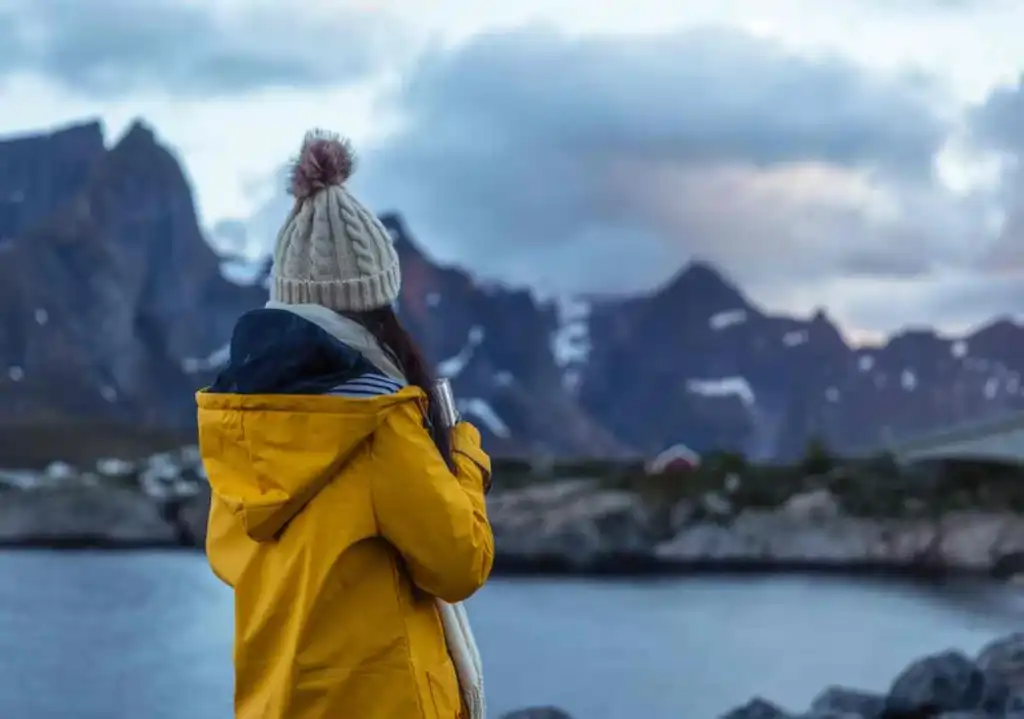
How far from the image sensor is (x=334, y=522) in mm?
2262

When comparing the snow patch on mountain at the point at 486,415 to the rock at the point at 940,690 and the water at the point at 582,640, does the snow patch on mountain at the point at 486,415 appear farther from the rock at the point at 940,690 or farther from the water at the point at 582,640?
the rock at the point at 940,690

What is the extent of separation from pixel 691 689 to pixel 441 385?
11805mm

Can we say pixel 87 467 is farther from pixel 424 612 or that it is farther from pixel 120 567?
pixel 424 612

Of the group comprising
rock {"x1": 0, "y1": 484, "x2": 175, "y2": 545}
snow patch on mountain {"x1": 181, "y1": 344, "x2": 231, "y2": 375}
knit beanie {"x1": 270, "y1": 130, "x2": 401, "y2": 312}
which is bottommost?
rock {"x1": 0, "y1": 484, "x2": 175, "y2": 545}

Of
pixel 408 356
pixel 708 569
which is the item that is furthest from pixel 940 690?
pixel 708 569

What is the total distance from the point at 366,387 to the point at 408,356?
138mm

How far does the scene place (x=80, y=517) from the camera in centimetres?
5191

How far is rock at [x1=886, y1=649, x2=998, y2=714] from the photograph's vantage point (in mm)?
9164

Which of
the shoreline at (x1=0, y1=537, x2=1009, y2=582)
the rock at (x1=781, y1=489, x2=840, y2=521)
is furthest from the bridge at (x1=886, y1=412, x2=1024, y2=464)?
the shoreline at (x1=0, y1=537, x2=1009, y2=582)

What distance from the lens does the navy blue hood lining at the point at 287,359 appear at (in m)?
2.30

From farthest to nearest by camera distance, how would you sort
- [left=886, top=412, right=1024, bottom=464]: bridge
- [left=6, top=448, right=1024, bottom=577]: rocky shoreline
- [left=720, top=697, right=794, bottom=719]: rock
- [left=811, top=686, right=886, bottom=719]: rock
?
1. [left=886, top=412, right=1024, bottom=464]: bridge
2. [left=6, top=448, right=1024, bottom=577]: rocky shoreline
3. [left=811, top=686, right=886, bottom=719]: rock
4. [left=720, top=697, right=794, bottom=719]: rock

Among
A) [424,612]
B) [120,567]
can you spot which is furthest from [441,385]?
[120,567]

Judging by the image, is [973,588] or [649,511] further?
[649,511]

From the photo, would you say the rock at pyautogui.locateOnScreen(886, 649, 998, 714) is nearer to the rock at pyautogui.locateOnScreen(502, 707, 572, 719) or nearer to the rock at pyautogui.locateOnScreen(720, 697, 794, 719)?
the rock at pyautogui.locateOnScreen(720, 697, 794, 719)
